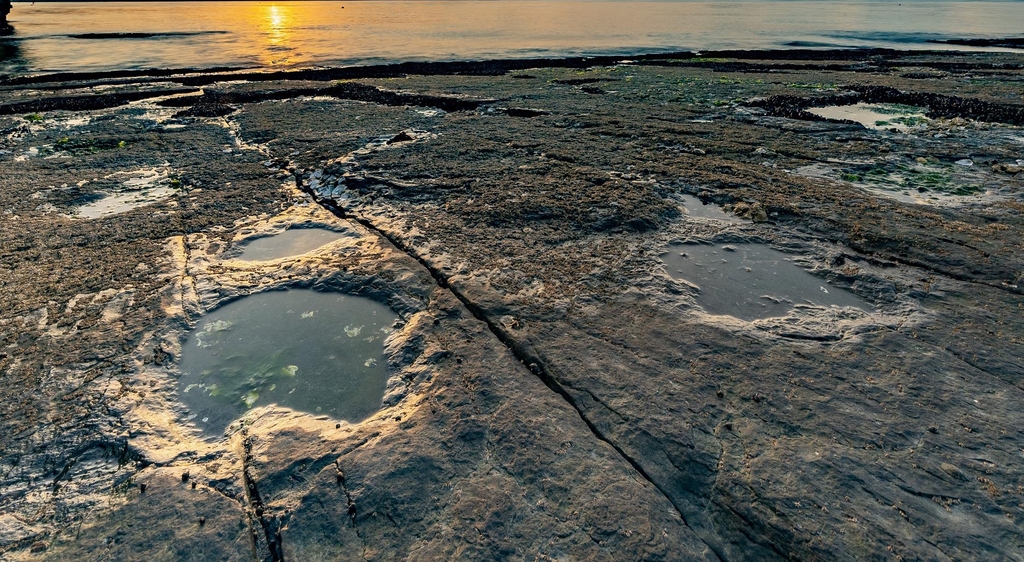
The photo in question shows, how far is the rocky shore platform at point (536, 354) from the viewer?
238 cm

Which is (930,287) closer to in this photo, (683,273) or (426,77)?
(683,273)

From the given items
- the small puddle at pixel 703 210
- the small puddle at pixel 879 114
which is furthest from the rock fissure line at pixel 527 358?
the small puddle at pixel 879 114

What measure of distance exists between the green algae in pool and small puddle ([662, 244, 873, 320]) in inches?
102

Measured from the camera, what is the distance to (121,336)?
362cm

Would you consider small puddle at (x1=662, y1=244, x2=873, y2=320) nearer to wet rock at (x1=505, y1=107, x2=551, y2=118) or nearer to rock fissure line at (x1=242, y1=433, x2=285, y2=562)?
rock fissure line at (x1=242, y1=433, x2=285, y2=562)

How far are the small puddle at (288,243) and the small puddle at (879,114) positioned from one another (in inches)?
394

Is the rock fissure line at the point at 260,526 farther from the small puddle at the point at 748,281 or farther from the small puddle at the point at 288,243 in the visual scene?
the small puddle at the point at 748,281

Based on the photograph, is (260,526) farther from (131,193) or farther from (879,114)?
(879,114)

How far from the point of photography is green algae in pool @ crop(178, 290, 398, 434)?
3125 millimetres

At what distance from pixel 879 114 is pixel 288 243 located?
12191 millimetres

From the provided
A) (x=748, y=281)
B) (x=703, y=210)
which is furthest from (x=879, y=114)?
(x=748, y=281)

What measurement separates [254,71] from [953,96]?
23198mm

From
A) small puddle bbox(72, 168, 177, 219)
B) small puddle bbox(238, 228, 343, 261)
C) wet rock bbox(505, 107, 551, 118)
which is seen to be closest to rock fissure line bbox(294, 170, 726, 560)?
small puddle bbox(238, 228, 343, 261)

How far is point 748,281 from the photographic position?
14.2 feet
